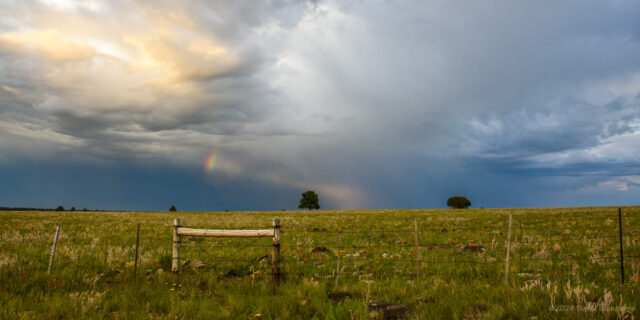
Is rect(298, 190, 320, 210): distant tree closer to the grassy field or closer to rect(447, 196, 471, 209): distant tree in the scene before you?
rect(447, 196, 471, 209): distant tree

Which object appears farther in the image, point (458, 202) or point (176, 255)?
point (458, 202)

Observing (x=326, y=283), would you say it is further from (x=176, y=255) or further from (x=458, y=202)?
(x=458, y=202)

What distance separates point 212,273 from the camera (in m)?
9.62

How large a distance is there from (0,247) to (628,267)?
74.8ft

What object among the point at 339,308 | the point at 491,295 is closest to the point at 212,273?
the point at 339,308

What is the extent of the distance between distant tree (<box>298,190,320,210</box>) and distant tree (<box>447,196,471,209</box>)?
146 ft

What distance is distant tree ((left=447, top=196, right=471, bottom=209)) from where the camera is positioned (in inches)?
4158

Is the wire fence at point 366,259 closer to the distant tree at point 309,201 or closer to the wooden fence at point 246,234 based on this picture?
the wooden fence at point 246,234

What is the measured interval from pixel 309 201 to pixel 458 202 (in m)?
49.3

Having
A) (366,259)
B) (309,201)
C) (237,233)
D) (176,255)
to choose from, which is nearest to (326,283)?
(237,233)

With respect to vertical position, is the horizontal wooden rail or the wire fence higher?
the horizontal wooden rail

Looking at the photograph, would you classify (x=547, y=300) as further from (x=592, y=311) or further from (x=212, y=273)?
(x=212, y=273)

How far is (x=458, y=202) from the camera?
351 ft

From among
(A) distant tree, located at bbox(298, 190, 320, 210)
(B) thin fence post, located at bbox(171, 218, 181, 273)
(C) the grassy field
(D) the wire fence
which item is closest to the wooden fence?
(B) thin fence post, located at bbox(171, 218, 181, 273)
